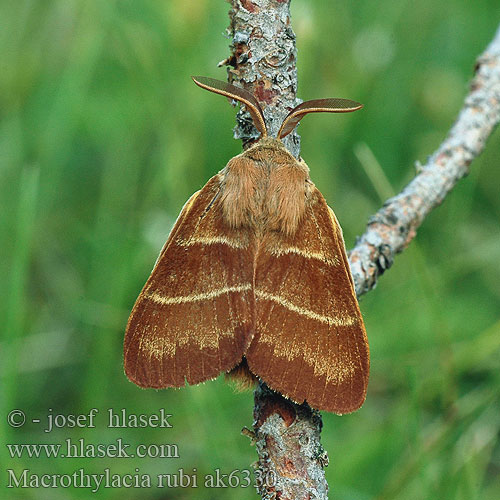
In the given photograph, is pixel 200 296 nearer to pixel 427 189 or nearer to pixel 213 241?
pixel 213 241

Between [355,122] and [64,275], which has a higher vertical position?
[355,122]

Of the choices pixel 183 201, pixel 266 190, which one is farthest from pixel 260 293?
pixel 183 201

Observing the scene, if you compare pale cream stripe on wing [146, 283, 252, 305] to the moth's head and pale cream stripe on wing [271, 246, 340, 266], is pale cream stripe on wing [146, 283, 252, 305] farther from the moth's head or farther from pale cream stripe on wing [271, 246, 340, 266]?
the moth's head

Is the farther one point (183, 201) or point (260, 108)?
point (183, 201)

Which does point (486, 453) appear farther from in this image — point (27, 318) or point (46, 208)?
point (46, 208)

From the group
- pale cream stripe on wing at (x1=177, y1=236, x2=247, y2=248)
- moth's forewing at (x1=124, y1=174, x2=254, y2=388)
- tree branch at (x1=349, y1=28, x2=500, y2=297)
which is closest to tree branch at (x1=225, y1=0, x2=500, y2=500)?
tree branch at (x1=349, y1=28, x2=500, y2=297)

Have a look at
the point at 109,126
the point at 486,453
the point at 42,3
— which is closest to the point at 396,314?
the point at 486,453

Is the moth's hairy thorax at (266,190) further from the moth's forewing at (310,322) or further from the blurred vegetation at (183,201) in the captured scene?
the blurred vegetation at (183,201)
